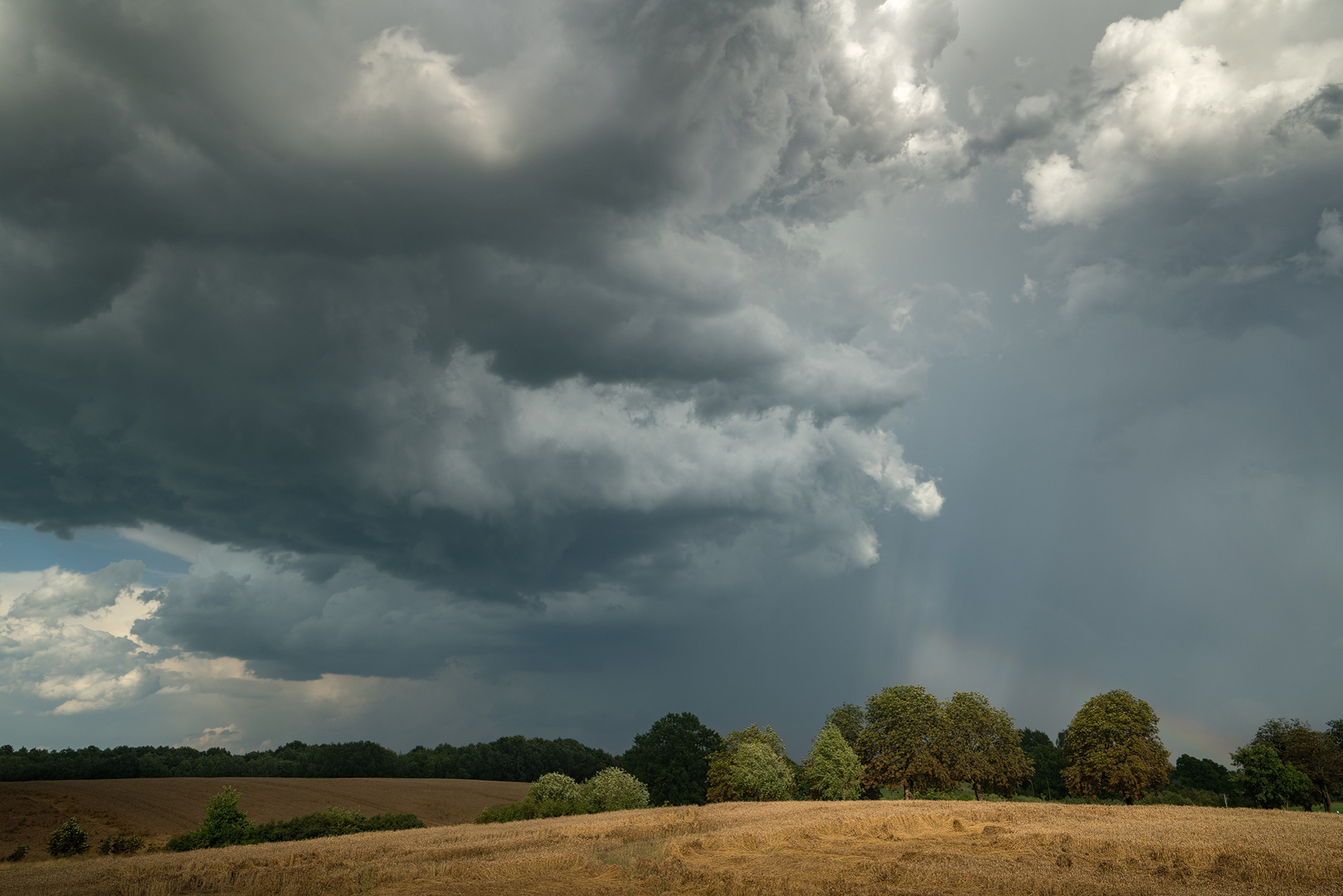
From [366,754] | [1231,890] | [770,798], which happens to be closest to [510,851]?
[1231,890]

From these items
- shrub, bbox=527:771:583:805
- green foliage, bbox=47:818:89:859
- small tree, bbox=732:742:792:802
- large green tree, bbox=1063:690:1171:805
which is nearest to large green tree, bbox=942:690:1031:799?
large green tree, bbox=1063:690:1171:805

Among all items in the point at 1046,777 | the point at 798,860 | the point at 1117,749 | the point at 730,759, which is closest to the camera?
the point at 798,860

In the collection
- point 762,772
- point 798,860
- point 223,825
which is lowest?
point 223,825

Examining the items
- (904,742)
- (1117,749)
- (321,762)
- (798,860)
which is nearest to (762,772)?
(904,742)

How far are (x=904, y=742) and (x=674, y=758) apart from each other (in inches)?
1722

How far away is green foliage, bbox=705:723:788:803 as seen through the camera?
324ft

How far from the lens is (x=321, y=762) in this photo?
147875 mm

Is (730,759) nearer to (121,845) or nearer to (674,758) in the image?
(674,758)

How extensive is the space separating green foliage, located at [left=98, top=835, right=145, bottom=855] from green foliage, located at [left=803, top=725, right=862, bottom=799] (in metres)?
70.8

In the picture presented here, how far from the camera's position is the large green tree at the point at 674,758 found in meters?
113

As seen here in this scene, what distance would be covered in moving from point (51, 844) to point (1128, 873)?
270ft

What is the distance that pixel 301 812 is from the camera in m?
89.2

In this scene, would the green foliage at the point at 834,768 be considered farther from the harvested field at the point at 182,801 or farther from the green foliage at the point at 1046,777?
the green foliage at the point at 1046,777

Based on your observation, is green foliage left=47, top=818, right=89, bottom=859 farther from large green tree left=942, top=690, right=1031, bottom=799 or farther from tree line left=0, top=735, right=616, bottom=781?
large green tree left=942, top=690, right=1031, bottom=799
